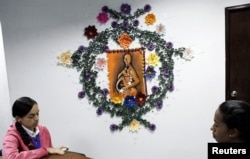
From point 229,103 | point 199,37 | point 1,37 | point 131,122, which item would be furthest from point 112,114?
point 229,103

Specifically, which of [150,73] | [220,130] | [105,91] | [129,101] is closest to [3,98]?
[105,91]

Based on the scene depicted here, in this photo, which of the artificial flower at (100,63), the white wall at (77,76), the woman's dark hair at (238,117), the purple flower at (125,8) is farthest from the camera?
the artificial flower at (100,63)

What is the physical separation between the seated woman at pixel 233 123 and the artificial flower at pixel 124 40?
68.0 inches

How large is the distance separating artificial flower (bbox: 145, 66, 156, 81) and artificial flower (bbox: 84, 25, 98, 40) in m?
0.71

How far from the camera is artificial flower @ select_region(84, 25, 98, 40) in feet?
9.39

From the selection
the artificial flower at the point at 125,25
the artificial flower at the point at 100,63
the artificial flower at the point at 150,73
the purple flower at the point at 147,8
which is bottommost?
the artificial flower at the point at 150,73

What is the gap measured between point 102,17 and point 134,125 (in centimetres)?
124

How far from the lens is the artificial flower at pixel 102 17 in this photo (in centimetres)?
282

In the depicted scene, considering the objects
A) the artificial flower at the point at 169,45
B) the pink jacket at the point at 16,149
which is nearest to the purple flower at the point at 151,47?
the artificial flower at the point at 169,45

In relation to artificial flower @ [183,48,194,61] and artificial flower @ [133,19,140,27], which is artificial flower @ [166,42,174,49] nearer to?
artificial flower @ [183,48,194,61]

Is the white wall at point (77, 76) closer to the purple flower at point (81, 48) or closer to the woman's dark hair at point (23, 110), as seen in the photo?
the purple flower at point (81, 48)

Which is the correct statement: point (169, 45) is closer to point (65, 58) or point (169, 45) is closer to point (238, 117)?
point (65, 58)

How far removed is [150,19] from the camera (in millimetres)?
2684

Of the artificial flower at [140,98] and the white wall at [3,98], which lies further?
the white wall at [3,98]
